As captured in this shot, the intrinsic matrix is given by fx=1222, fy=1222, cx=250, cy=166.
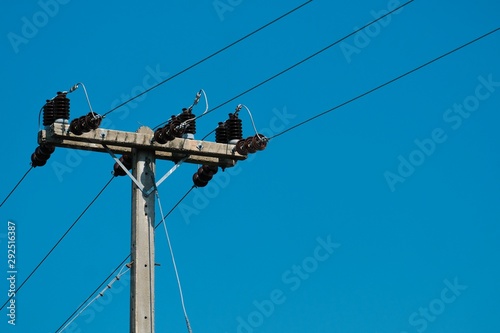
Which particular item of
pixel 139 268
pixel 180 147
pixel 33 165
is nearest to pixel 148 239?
pixel 139 268

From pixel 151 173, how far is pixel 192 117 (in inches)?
37.5

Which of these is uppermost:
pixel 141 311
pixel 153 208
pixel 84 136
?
pixel 84 136

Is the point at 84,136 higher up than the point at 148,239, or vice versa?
the point at 84,136

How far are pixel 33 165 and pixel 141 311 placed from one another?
317 cm

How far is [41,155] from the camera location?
16781mm

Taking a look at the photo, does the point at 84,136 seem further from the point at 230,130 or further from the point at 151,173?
the point at 230,130

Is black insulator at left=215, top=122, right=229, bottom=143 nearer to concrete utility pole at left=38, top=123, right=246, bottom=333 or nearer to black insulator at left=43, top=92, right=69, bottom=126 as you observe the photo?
concrete utility pole at left=38, top=123, right=246, bottom=333

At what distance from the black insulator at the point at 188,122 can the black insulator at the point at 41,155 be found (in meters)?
1.76

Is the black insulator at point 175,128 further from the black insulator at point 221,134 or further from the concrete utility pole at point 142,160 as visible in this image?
the black insulator at point 221,134

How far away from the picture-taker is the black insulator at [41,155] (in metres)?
16.5

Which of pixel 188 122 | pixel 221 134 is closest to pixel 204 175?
pixel 221 134

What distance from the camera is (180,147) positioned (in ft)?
53.5

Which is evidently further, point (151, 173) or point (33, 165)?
point (33, 165)

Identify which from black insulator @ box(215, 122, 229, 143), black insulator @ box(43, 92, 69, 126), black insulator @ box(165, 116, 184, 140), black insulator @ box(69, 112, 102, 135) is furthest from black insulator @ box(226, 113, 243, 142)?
black insulator @ box(43, 92, 69, 126)
